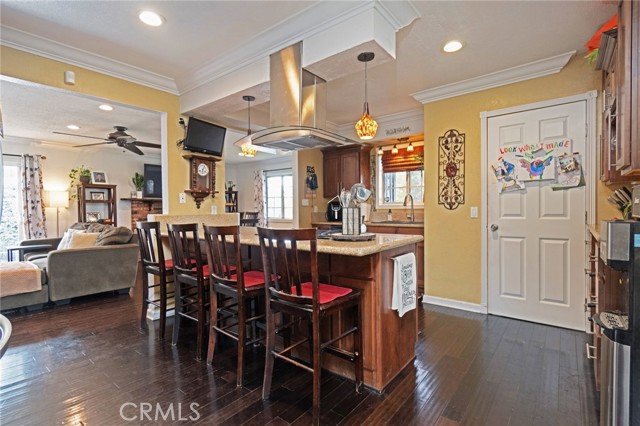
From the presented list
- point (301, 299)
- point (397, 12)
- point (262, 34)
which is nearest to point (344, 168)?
point (262, 34)

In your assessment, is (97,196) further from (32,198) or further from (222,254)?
(222,254)

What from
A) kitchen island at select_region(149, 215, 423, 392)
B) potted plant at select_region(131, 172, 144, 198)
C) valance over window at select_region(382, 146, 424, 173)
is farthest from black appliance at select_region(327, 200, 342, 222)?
potted plant at select_region(131, 172, 144, 198)

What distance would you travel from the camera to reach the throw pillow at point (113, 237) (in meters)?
4.30

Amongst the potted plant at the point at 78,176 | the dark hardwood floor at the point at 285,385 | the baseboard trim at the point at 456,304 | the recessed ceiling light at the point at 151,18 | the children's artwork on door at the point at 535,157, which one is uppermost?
the recessed ceiling light at the point at 151,18

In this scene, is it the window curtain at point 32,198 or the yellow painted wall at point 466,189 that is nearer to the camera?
the yellow painted wall at point 466,189

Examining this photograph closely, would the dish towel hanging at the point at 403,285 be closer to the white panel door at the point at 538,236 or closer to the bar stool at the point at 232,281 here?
the bar stool at the point at 232,281

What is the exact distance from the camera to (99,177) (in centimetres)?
699

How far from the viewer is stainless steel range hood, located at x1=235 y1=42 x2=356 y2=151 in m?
2.46

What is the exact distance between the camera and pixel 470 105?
3498 mm

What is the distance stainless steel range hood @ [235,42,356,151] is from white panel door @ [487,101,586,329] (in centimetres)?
193

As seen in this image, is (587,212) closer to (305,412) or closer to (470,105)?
(470,105)

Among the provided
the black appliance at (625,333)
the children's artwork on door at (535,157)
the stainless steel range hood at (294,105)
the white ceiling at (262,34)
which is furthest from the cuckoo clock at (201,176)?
the black appliance at (625,333)

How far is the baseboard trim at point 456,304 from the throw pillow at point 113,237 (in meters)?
4.17

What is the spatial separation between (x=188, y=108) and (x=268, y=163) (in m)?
5.17
